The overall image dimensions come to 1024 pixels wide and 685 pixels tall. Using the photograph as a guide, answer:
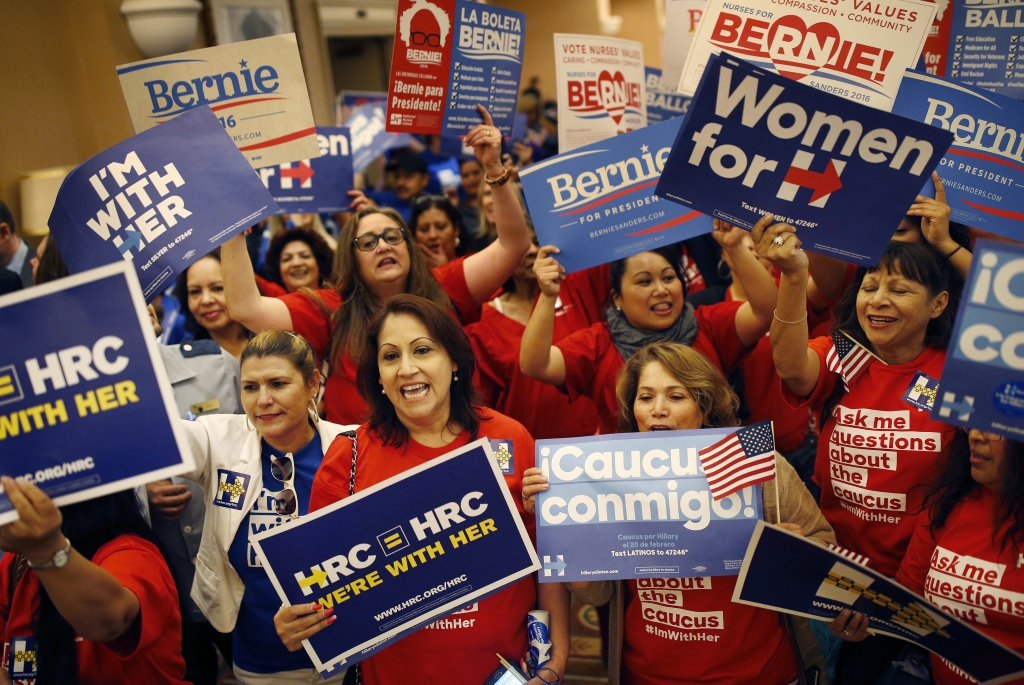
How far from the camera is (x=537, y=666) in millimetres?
2398

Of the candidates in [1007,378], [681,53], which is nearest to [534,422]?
[1007,378]

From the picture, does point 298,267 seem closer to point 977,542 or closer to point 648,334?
point 648,334

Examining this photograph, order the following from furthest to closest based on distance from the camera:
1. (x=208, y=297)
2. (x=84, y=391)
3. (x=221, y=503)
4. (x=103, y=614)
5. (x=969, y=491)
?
1. (x=208, y=297)
2. (x=221, y=503)
3. (x=969, y=491)
4. (x=103, y=614)
5. (x=84, y=391)

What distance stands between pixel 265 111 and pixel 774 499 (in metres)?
2.40

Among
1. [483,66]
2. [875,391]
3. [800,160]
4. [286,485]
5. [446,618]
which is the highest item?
[483,66]

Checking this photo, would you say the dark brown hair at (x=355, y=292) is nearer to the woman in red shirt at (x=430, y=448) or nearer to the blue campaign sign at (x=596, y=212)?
the blue campaign sign at (x=596, y=212)

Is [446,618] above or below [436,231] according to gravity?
below

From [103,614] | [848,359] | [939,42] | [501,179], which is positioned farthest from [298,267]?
[939,42]

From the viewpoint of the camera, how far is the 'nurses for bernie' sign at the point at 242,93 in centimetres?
326

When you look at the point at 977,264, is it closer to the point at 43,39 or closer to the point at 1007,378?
Result: the point at 1007,378

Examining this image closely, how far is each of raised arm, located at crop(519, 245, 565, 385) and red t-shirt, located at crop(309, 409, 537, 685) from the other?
0.58m

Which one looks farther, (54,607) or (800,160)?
(800,160)

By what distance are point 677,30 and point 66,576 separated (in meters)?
4.21

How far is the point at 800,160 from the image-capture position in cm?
247
